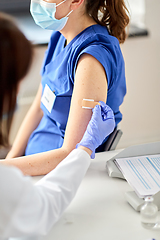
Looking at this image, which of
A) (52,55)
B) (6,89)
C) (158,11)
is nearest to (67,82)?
(52,55)

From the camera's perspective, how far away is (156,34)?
2492 mm

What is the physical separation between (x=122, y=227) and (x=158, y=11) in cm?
221

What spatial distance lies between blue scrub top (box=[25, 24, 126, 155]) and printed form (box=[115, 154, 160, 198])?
1.06 feet

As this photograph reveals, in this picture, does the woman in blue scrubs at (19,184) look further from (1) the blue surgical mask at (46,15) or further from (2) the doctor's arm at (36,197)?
(1) the blue surgical mask at (46,15)

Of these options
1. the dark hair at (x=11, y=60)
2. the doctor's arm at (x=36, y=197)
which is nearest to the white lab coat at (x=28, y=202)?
the doctor's arm at (x=36, y=197)

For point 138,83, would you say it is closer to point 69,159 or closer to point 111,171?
point 111,171

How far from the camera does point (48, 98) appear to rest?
4.27ft

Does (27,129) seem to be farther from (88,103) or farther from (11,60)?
(11,60)

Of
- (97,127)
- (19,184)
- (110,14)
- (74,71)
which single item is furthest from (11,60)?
(110,14)

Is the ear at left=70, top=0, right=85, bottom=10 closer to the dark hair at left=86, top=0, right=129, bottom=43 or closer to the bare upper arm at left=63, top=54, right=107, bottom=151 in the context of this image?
the dark hair at left=86, top=0, right=129, bottom=43

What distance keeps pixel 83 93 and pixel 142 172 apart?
38cm

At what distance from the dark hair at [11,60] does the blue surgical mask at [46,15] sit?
1.94 feet

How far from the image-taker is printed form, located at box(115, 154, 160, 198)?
2.96ft

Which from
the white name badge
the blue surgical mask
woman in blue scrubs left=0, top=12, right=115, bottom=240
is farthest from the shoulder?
woman in blue scrubs left=0, top=12, right=115, bottom=240
